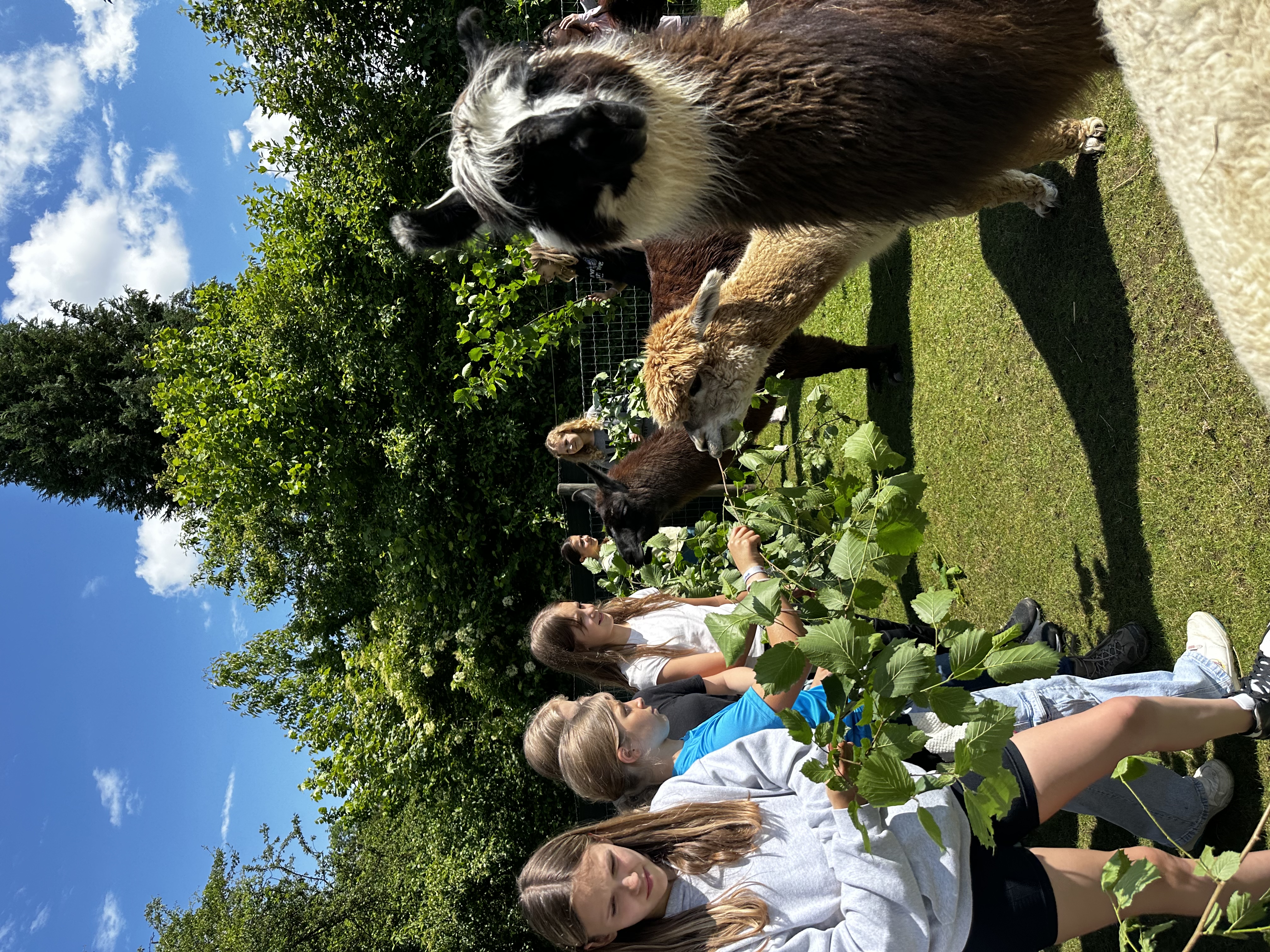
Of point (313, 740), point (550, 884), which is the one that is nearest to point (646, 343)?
point (550, 884)

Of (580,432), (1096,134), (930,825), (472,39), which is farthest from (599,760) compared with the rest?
(580,432)

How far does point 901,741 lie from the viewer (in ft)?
4.43

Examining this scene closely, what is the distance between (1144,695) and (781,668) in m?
1.56

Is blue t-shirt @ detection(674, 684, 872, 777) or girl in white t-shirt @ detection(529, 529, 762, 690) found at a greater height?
girl in white t-shirt @ detection(529, 529, 762, 690)

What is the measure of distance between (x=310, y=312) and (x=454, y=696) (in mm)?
4189

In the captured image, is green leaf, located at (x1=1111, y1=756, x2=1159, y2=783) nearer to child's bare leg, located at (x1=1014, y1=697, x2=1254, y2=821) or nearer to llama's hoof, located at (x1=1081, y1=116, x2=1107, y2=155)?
child's bare leg, located at (x1=1014, y1=697, x2=1254, y2=821)

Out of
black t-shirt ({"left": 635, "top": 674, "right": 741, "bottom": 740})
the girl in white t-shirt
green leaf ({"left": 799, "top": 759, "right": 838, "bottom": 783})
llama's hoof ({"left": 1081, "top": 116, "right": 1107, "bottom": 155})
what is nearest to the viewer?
green leaf ({"left": 799, "top": 759, "right": 838, "bottom": 783})

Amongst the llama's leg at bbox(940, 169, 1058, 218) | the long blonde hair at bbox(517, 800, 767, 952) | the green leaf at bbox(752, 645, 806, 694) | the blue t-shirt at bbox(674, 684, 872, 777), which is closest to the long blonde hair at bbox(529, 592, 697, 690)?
the blue t-shirt at bbox(674, 684, 872, 777)

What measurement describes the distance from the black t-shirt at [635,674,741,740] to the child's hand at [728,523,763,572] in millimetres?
497

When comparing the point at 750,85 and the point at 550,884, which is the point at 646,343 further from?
the point at 550,884

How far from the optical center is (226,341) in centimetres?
738

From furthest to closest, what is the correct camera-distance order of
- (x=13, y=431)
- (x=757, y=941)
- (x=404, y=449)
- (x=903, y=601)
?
1. (x=13, y=431)
2. (x=404, y=449)
3. (x=903, y=601)
4. (x=757, y=941)

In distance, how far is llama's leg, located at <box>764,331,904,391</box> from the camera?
181 inches

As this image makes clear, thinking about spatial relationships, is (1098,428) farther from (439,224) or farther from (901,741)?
(439,224)
